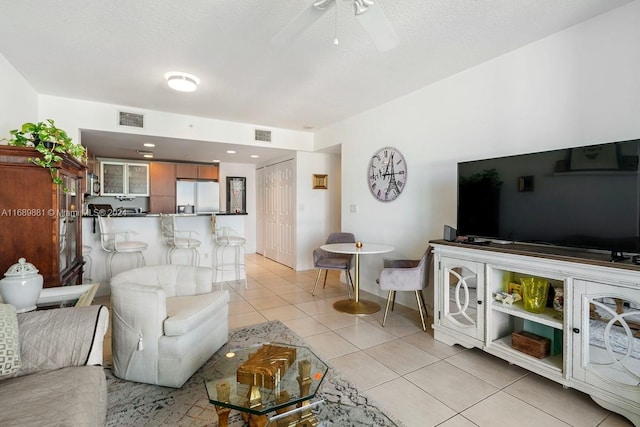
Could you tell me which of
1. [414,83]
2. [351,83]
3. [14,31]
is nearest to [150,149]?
[14,31]

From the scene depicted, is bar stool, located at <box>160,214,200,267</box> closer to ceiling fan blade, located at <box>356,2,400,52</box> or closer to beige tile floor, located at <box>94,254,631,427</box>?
beige tile floor, located at <box>94,254,631,427</box>

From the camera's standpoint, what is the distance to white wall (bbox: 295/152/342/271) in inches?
222

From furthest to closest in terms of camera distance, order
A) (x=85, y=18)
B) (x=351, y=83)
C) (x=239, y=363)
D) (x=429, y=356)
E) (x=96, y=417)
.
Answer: (x=351, y=83) < (x=429, y=356) < (x=85, y=18) < (x=239, y=363) < (x=96, y=417)

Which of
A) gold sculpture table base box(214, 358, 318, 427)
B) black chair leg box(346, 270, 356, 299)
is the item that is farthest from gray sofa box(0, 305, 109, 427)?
black chair leg box(346, 270, 356, 299)

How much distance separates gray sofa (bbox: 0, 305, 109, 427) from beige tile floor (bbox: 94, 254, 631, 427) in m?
1.12

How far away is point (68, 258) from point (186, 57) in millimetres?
2049

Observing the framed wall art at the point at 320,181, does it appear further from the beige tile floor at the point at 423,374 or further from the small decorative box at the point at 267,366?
the small decorative box at the point at 267,366

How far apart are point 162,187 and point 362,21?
20.5 ft

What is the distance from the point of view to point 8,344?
1411 mm

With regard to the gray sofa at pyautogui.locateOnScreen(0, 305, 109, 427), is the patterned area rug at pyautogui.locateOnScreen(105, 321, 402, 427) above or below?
below

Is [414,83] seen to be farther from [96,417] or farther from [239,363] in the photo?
[96,417]

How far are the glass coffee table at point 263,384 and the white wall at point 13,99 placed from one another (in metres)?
2.89

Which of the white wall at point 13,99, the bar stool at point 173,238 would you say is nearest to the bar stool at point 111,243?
the bar stool at point 173,238

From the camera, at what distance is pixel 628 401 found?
1669mm
